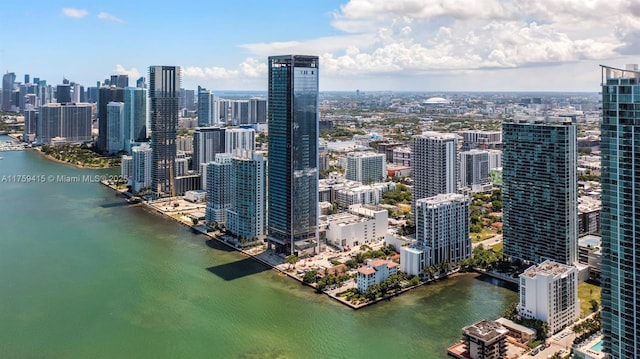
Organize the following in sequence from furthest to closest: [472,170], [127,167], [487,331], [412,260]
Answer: [127,167] < [472,170] < [412,260] < [487,331]

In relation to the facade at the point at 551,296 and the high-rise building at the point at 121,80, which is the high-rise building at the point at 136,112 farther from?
the facade at the point at 551,296

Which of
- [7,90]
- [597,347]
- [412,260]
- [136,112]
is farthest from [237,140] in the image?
[7,90]

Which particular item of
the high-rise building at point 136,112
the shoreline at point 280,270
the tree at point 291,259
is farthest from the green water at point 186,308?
the high-rise building at point 136,112

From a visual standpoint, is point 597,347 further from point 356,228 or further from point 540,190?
point 356,228

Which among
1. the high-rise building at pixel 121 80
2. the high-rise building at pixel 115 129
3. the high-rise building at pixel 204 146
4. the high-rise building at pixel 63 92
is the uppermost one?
the high-rise building at pixel 121 80

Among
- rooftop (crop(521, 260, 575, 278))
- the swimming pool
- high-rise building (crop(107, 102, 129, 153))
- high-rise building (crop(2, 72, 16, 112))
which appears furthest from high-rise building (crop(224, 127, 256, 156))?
high-rise building (crop(2, 72, 16, 112))

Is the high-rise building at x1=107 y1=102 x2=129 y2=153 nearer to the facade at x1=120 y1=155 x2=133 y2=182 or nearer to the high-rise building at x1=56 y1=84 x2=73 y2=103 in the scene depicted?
the facade at x1=120 y1=155 x2=133 y2=182
